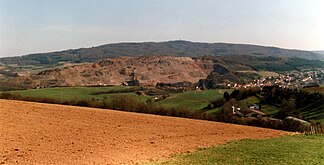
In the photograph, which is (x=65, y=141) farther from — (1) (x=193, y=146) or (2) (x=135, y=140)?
(1) (x=193, y=146)

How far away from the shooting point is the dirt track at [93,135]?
2111 centimetres

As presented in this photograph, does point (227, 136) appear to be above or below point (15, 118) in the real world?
below

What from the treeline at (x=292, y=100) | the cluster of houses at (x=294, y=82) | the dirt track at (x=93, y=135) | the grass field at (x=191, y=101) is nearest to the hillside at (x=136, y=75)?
the cluster of houses at (x=294, y=82)

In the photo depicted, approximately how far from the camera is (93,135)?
2767 cm

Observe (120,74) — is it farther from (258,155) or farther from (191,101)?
(258,155)

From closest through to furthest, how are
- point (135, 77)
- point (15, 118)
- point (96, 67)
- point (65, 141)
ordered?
point (65, 141)
point (15, 118)
point (135, 77)
point (96, 67)

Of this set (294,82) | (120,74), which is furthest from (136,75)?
(294,82)

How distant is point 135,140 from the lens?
27.4 metres

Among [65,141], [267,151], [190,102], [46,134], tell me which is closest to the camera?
[267,151]

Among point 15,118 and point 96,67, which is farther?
point 96,67

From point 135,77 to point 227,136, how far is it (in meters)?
140

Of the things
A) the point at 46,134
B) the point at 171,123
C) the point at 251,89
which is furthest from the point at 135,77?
the point at 46,134

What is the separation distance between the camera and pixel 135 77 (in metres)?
171

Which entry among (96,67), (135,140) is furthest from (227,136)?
(96,67)
